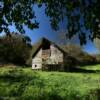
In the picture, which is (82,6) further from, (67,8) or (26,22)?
(26,22)

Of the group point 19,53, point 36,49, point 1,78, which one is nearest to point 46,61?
point 36,49

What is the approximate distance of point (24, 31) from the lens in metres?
16.2

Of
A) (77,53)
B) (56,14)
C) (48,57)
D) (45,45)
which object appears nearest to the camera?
(56,14)

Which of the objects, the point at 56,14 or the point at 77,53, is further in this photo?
the point at 77,53

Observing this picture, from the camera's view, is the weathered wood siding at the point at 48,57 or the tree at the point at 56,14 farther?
the weathered wood siding at the point at 48,57

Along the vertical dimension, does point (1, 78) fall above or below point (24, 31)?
below

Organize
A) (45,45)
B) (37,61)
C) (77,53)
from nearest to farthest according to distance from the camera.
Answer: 1. (37,61)
2. (45,45)
3. (77,53)

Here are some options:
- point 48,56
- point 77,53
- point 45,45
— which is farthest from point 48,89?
point 77,53

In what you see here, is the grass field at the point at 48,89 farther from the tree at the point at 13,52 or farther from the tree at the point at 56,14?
the tree at the point at 13,52

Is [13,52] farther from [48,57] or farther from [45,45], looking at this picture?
[48,57]

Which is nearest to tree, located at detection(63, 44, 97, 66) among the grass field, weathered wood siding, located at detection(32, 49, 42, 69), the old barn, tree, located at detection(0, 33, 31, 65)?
tree, located at detection(0, 33, 31, 65)

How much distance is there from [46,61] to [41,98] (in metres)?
32.5

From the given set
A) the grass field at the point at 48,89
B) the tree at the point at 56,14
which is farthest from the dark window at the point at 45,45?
the tree at the point at 56,14

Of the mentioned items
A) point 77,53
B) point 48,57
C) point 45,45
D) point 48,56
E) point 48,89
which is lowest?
point 48,89
